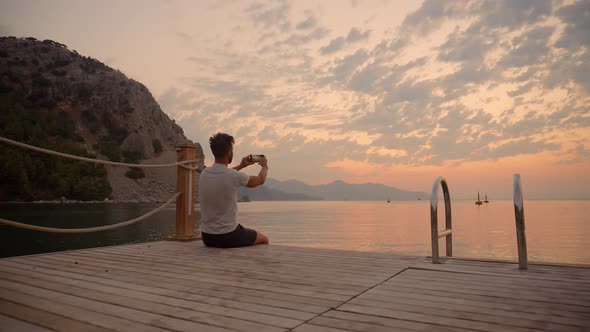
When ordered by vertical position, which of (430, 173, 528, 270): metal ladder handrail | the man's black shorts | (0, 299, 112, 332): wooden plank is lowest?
(0, 299, 112, 332): wooden plank

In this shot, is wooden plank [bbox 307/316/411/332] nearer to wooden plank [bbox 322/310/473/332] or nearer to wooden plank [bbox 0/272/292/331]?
wooden plank [bbox 322/310/473/332]

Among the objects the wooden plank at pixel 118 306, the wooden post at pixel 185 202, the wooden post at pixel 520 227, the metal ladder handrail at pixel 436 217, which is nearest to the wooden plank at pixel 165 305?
the wooden plank at pixel 118 306

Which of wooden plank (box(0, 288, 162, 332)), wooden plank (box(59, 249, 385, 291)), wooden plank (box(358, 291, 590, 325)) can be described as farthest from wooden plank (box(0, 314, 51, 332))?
wooden plank (box(358, 291, 590, 325))

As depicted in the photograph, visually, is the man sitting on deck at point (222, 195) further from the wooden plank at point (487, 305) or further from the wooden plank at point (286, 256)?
the wooden plank at point (487, 305)

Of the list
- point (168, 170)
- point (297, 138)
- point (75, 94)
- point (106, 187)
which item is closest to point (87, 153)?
point (106, 187)

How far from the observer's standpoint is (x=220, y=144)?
4.87m

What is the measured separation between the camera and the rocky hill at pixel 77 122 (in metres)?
75.0

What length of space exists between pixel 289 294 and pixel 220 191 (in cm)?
231

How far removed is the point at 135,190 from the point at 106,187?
332 inches

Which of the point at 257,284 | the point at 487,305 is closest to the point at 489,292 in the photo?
the point at 487,305

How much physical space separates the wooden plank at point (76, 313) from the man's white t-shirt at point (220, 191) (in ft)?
7.59

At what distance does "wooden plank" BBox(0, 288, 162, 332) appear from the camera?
6.69 ft

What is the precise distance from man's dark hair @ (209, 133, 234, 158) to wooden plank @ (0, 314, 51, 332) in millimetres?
3031

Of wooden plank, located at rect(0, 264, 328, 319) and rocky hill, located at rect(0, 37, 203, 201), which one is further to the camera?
rocky hill, located at rect(0, 37, 203, 201)
